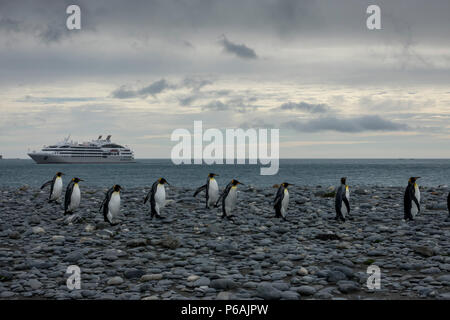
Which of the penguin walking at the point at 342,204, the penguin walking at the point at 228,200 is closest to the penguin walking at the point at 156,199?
the penguin walking at the point at 228,200

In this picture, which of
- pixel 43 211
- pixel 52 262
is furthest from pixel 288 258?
pixel 43 211

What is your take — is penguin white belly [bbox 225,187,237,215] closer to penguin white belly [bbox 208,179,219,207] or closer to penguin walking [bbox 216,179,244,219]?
penguin walking [bbox 216,179,244,219]

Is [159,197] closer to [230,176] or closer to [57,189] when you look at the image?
[57,189]

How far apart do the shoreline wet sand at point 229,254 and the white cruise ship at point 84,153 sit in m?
105

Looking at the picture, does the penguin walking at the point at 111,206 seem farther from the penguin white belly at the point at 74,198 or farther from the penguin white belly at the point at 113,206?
the penguin white belly at the point at 74,198

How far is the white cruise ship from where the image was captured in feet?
362

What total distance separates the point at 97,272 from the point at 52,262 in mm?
1052

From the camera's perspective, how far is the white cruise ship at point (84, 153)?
110 meters

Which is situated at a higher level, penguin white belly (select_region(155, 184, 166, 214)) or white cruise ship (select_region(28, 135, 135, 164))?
white cruise ship (select_region(28, 135, 135, 164))

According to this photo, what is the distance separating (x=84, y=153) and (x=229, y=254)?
112480 millimetres

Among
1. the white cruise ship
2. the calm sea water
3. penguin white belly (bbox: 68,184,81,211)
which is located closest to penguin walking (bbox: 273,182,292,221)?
penguin white belly (bbox: 68,184,81,211)

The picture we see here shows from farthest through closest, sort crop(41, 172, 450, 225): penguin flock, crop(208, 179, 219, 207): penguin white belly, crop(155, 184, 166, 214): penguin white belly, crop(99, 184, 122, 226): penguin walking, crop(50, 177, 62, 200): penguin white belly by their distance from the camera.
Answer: crop(50, 177, 62, 200): penguin white belly < crop(208, 179, 219, 207): penguin white belly < crop(155, 184, 166, 214): penguin white belly < crop(41, 172, 450, 225): penguin flock < crop(99, 184, 122, 226): penguin walking

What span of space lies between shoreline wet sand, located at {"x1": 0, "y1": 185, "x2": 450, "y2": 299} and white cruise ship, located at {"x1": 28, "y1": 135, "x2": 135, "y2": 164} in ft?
345
